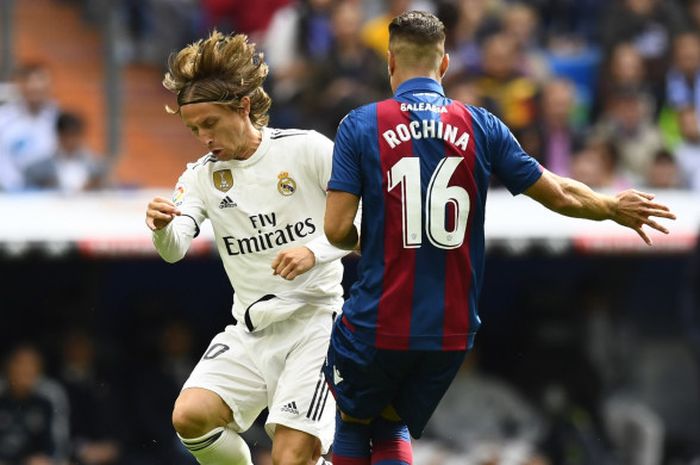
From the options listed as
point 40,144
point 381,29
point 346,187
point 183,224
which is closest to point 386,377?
point 346,187

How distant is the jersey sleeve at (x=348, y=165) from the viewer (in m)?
6.75

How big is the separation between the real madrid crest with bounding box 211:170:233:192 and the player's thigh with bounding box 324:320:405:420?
0.85m

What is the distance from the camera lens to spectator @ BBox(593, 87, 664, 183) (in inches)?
540

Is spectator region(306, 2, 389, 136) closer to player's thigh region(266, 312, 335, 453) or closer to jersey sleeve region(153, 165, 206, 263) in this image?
jersey sleeve region(153, 165, 206, 263)

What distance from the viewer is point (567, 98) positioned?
44.9 ft

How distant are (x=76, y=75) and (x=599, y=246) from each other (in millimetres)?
4619

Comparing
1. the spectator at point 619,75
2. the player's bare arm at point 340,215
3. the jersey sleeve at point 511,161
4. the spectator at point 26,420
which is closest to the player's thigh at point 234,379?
the player's bare arm at point 340,215

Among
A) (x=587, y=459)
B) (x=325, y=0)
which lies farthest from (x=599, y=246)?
(x=325, y=0)

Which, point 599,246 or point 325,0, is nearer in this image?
point 599,246

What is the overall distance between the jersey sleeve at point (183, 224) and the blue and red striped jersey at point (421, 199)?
0.84 metres

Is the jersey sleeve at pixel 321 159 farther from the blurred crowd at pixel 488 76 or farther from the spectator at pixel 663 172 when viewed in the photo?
the spectator at pixel 663 172

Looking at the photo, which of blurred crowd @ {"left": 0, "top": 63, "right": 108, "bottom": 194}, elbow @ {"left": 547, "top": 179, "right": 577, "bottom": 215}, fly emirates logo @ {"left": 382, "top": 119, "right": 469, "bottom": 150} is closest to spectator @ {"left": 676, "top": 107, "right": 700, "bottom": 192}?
blurred crowd @ {"left": 0, "top": 63, "right": 108, "bottom": 194}

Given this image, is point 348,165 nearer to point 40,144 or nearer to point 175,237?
point 175,237

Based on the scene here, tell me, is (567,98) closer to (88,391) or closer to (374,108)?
(88,391)
